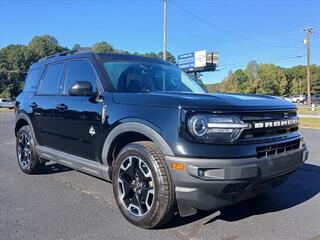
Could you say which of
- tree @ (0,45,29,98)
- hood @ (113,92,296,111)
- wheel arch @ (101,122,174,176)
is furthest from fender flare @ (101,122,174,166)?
tree @ (0,45,29,98)

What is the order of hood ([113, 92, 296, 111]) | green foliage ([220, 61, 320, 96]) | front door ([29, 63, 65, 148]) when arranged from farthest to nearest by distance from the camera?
1. green foliage ([220, 61, 320, 96])
2. front door ([29, 63, 65, 148])
3. hood ([113, 92, 296, 111])

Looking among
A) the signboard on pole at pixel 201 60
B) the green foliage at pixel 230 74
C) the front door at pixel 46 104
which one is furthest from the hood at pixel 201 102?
the green foliage at pixel 230 74

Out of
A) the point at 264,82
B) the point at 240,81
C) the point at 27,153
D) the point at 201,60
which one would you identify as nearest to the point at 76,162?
the point at 27,153

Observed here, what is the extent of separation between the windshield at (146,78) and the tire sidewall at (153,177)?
871mm

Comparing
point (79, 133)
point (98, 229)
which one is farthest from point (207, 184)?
point (79, 133)

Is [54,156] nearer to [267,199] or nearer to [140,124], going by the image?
[140,124]

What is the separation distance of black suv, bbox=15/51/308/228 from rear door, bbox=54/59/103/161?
0.04ft

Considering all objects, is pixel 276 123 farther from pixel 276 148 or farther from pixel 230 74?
pixel 230 74

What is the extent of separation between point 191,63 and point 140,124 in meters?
57.1

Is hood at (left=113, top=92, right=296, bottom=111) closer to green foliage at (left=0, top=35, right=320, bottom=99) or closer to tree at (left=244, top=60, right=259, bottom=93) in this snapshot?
green foliage at (left=0, top=35, right=320, bottom=99)

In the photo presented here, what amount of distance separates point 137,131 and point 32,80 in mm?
3434

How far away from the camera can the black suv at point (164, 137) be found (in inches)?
138

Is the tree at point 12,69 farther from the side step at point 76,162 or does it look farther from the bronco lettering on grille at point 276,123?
the bronco lettering on grille at point 276,123

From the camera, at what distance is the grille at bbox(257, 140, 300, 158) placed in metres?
3.68
